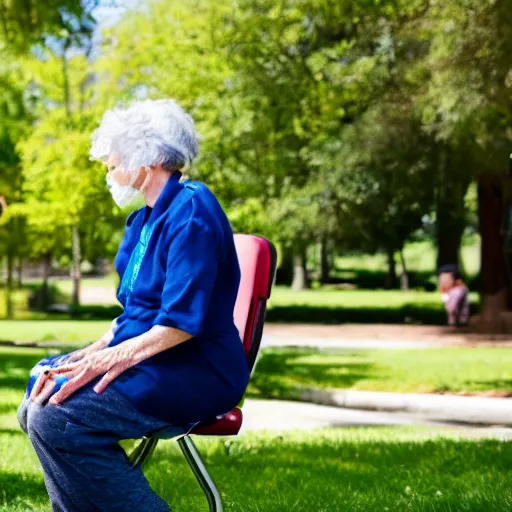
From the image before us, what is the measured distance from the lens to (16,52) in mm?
10281

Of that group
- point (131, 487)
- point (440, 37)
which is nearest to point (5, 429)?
point (131, 487)

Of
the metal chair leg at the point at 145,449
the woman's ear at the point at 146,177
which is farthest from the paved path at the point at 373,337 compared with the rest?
the woman's ear at the point at 146,177

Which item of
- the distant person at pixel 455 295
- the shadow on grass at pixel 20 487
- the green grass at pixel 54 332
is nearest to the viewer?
the shadow on grass at pixel 20 487

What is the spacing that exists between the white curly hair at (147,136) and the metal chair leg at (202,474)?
0.94 m

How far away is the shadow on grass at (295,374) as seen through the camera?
11.9 meters

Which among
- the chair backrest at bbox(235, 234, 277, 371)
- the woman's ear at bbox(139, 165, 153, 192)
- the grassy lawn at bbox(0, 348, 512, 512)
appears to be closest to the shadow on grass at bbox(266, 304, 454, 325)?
the grassy lawn at bbox(0, 348, 512, 512)

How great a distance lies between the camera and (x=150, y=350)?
3328 millimetres

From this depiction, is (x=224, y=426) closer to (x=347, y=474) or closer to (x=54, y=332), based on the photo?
(x=347, y=474)

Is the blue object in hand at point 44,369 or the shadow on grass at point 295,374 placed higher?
the blue object in hand at point 44,369

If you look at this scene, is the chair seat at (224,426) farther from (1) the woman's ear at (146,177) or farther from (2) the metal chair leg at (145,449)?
(1) the woman's ear at (146,177)

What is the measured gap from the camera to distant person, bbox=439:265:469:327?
22469 mm

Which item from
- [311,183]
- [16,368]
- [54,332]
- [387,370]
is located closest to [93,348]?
[387,370]

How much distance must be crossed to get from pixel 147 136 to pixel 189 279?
52 centimetres

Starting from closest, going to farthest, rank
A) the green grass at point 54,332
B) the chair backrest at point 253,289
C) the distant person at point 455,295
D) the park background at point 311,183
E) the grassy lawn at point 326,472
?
the chair backrest at point 253,289 < the grassy lawn at point 326,472 < the park background at point 311,183 < the green grass at point 54,332 < the distant person at point 455,295
